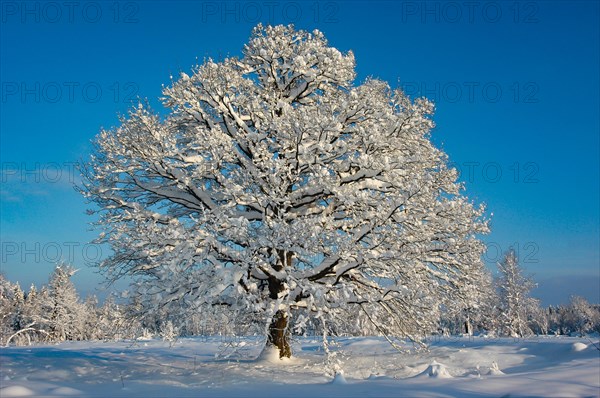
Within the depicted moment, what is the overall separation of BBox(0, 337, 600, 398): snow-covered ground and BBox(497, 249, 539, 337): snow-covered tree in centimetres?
3618

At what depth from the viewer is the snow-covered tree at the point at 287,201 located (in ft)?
34.3

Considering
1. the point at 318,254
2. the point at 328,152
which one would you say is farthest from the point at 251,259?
the point at 328,152

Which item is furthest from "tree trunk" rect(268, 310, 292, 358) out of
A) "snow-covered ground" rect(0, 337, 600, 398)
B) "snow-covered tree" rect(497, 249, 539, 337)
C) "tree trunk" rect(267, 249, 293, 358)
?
"snow-covered tree" rect(497, 249, 539, 337)

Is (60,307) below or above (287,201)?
below

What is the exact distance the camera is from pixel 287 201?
10758 mm

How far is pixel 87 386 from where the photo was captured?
343 inches

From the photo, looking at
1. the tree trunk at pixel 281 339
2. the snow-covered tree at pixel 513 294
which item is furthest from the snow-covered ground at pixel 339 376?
the snow-covered tree at pixel 513 294

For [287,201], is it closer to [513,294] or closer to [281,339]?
[281,339]

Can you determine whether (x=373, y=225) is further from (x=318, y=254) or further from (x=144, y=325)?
(x=144, y=325)

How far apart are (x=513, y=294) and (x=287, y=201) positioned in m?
44.4

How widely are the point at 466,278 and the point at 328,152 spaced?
5309 millimetres

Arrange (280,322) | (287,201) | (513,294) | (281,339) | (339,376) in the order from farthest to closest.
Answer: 1. (513,294)
2. (280,322)
3. (281,339)
4. (287,201)
5. (339,376)

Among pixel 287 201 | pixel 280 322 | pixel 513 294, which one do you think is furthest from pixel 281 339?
pixel 513 294

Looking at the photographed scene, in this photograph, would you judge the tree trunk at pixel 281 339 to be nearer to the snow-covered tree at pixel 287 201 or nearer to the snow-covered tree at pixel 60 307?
the snow-covered tree at pixel 287 201
